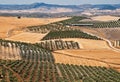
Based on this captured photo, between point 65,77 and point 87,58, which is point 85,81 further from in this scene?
point 87,58

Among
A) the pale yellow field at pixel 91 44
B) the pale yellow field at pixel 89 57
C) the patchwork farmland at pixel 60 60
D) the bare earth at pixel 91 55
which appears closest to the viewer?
the patchwork farmland at pixel 60 60

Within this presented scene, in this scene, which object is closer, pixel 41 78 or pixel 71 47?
pixel 41 78

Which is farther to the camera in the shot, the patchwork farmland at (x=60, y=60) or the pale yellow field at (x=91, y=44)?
the pale yellow field at (x=91, y=44)

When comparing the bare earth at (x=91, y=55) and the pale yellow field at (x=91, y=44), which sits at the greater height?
Answer: the bare earth at (x=91, y=55)

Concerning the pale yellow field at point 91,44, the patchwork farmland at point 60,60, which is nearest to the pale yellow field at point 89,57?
the patchwork farmland at point 60,60

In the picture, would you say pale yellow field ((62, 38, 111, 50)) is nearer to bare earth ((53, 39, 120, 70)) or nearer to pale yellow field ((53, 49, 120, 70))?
bare earth ((53, 39, 120, 70))

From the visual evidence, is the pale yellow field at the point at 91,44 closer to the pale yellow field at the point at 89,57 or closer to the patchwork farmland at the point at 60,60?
the patchwork farmland at the point at 60,60

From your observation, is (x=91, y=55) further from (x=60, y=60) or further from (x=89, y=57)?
(x=60, y=60)

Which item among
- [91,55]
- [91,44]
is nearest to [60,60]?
[91,55]

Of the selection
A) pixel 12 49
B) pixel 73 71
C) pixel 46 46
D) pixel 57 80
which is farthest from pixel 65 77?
pixel 46 46

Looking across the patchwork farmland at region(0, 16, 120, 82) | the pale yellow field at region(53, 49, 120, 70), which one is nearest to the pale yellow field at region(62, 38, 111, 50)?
the patchwork farmland at region(0, 16, 120, 82)

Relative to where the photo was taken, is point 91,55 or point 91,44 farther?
point 91,44
